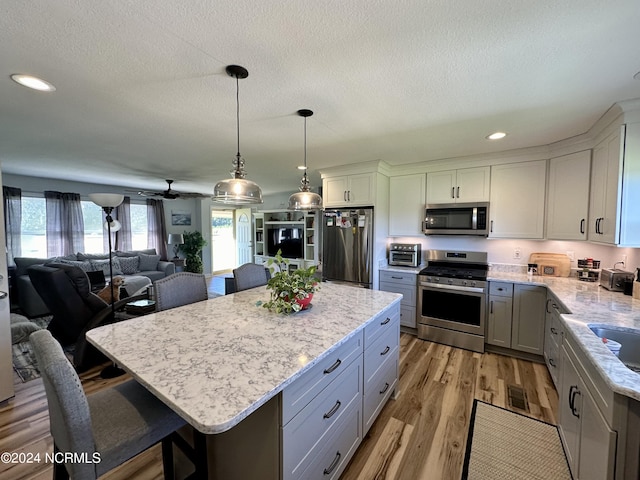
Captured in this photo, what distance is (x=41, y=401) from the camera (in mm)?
2238

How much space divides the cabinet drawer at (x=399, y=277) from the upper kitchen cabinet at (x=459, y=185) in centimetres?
106

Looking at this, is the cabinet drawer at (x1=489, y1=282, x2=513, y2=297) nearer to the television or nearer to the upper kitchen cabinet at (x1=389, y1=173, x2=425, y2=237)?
the upper kitchen cabinet at (x1=389, y1=173, x2=425, y2=237)

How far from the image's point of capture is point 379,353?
6.33 ft

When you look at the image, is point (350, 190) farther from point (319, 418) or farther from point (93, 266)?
point (93, 266)

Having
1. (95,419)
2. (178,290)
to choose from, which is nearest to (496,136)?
(178,290)

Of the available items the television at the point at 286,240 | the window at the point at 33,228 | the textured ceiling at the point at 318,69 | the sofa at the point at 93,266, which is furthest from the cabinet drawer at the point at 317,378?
the window at the point at 33,228

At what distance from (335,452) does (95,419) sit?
1153mm

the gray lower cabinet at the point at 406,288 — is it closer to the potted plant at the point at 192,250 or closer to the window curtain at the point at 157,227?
the potted plant at the point at 192,250

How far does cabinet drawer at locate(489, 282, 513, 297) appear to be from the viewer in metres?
2.95

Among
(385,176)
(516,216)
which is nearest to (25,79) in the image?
(385,176)

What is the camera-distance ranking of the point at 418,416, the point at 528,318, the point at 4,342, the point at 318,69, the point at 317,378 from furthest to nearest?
the point at 528,318
the point at 4,342
the point at 418,416
the point at 318,69
the point at 317,378

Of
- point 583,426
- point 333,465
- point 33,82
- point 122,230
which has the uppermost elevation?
A: point 33,82

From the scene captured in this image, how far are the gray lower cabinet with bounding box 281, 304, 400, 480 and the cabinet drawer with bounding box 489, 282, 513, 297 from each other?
1668 millimetres

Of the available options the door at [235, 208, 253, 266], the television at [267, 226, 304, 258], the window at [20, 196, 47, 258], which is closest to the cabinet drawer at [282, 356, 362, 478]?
the television at [267, 226, 304, 258]
